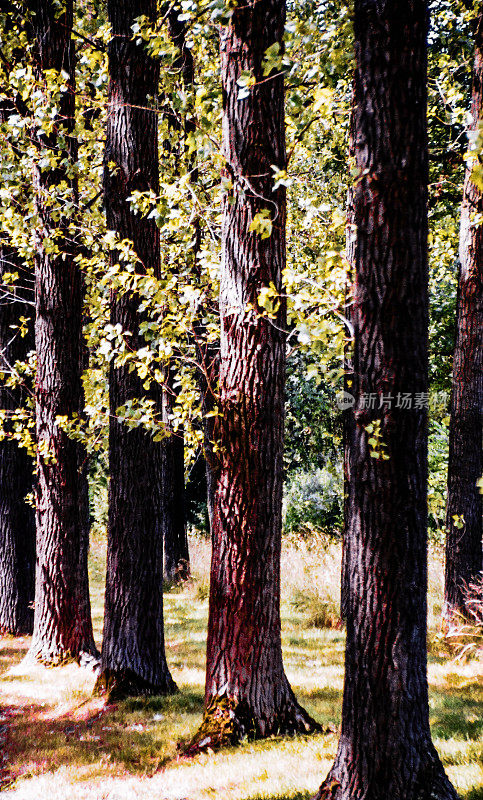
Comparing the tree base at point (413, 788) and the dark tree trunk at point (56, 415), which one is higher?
the dark tree trunk at point (56, 415)

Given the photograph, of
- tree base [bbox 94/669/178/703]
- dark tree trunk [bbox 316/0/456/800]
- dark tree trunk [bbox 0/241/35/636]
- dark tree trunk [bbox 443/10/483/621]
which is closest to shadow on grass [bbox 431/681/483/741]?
dark tree trunk [bbox 443/10/483/621]

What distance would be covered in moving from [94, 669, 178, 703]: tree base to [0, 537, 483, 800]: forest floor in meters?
0.14

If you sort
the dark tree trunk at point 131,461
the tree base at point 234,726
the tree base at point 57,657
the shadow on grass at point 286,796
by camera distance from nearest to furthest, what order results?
the shadow on grass at point 286,796
the tree base at point 234,726
the dark tree trunk at point 131,461
the tree base at point 57,657

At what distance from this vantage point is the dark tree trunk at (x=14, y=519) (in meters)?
10.4

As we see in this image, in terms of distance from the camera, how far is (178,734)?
5652 mm

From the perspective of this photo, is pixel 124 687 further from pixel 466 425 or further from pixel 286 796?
pixel 466 425

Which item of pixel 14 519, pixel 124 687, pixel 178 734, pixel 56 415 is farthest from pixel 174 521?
pixel 178 734

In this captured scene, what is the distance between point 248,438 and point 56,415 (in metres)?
4.25

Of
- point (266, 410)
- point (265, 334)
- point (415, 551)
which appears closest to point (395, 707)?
point (415, 551)

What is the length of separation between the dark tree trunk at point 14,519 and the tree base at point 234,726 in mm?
6103

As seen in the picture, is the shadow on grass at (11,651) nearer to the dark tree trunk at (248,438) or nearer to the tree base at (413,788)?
the dark tree trunk at (248,438)

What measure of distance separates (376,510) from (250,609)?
7.06 feet

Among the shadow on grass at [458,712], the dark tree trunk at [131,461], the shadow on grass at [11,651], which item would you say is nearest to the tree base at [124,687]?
the dark tree trunk at [131,461]

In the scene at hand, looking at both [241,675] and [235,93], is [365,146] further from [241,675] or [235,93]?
[241,675]
